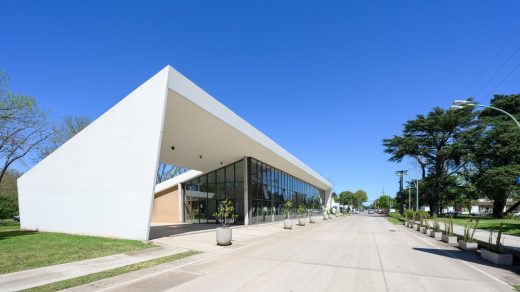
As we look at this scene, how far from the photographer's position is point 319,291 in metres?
7.08

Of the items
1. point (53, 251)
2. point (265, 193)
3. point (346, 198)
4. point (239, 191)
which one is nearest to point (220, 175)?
point (239, 191)

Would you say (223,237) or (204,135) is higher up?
(204,135)

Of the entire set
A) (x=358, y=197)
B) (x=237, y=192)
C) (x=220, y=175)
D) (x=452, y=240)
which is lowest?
(x=358, y=197)

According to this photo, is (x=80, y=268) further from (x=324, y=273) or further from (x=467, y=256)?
(x=467, y=256)

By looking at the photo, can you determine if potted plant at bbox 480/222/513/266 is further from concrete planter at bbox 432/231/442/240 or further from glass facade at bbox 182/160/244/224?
glass facade at bbox 182/160/244/224

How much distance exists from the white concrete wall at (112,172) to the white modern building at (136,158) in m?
0.05

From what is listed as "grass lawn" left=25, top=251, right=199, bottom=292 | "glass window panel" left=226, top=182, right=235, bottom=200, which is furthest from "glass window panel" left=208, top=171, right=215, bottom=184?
"grass lawn" left=25, top=251, right=199, bottom=292

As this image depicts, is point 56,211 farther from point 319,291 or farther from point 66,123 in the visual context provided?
point 66,123

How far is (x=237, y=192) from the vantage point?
1142 inches

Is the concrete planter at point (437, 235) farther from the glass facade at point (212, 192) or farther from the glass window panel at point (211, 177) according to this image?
the glass window panel at point (211, 177)

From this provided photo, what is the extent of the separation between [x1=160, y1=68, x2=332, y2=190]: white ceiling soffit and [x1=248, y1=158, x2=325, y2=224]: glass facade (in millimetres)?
1308

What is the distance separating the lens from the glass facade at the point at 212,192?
29.0 m

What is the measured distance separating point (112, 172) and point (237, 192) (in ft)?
47.9

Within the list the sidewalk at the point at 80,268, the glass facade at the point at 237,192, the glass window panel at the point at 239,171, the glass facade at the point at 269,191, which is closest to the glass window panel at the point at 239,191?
the glass facade at the point at 237,192
